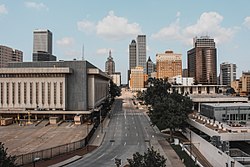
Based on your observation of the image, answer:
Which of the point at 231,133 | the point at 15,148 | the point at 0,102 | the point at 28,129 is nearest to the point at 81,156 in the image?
the point at 15,148

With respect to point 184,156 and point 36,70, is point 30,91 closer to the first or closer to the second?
point 36,70

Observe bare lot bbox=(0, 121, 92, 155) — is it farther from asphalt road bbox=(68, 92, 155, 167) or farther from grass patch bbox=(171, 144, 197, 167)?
grass patch bbox=(171, 144, 197, 167)

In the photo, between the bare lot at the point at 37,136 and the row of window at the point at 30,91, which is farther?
the row of window at the point at 30,91

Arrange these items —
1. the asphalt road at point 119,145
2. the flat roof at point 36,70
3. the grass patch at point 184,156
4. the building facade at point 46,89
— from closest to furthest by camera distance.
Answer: the grass patch at point 184,156, the asphalt road at point 119,145, the flat roof at point 36,70, the building facade at point 46,89

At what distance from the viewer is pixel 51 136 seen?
207 ft

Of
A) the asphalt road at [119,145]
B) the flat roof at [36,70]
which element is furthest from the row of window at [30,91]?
the asphalt road at [119,145]

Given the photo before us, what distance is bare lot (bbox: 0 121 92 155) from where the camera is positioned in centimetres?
5234

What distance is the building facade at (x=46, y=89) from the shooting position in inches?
3487

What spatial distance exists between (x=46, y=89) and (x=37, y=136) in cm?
2793

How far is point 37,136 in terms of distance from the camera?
63.5 metres

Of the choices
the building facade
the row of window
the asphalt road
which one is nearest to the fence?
the asphalt road

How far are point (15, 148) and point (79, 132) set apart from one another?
19.2 metres

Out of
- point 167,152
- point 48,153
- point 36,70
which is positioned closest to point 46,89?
point 36,70

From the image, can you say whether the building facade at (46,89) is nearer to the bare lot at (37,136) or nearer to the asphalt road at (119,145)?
the bare lot at (37,136)
